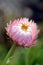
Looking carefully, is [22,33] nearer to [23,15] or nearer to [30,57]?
[30,57]

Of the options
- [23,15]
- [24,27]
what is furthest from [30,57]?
[23,15]

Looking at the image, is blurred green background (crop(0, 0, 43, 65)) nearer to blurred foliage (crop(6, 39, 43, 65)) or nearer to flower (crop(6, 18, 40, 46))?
blurred foliage (crop(6, 39, 43, 65))

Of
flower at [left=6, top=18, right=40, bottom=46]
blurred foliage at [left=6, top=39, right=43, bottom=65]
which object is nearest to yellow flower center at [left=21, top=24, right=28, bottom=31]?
flower at [left=6, top=18, right=40, bottom=46]

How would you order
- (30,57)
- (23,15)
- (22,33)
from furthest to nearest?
(23,15)
(30,57)
(22,33)

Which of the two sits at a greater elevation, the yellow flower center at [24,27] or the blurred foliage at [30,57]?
the blurred foliage at [30,57]

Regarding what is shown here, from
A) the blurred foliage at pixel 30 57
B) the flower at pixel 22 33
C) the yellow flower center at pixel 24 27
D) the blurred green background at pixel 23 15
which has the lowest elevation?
the flower at pixel 22 33

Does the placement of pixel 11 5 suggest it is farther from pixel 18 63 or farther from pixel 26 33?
pixel 26 33

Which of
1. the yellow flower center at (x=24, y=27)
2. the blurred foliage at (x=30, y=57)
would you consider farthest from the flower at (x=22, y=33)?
the blurred foliage at (x=30, y=57)

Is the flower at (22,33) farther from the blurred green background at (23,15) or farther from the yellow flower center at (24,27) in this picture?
the blurred green background at (23,15)

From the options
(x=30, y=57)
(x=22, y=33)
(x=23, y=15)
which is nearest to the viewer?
(x=22, y=33)
